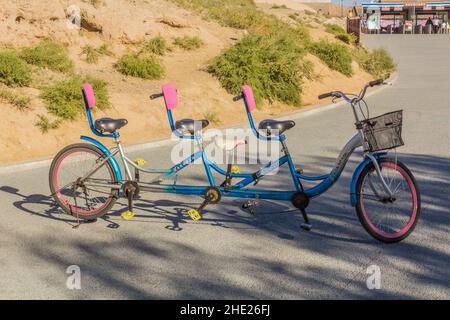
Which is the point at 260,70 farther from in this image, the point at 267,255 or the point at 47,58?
the point at 267,255

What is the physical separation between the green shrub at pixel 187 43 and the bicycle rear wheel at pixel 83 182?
42.4 feet

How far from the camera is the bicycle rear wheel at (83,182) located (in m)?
6.52

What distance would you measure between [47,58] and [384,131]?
10836mm

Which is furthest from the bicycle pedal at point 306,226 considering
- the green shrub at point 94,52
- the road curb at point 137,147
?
the green shrub at point 94,52

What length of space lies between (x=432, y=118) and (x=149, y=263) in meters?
10.6

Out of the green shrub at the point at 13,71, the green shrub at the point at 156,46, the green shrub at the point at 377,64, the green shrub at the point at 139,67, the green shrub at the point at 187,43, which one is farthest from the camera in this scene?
the green shrub at the point at 377,64

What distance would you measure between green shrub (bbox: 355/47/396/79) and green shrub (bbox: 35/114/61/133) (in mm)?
17259

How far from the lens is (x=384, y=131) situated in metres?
5.53

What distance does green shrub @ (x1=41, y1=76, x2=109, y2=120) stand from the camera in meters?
12.5

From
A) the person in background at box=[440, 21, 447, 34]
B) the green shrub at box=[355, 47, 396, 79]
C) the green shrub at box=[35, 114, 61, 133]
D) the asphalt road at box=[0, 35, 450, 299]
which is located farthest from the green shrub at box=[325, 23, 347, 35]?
the person in background at box=[440, 21, 447, 34]

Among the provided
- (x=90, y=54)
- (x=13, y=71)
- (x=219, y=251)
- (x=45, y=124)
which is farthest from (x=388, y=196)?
(x=90, y=54)

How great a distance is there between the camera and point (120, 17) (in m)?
18.7

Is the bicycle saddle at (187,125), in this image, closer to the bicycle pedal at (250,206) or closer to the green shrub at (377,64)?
the bicycle pedal at (250,206)
